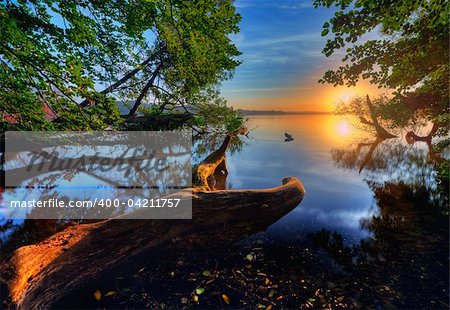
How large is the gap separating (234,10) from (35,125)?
17.3 ft

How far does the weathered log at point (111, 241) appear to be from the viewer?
4.06 m

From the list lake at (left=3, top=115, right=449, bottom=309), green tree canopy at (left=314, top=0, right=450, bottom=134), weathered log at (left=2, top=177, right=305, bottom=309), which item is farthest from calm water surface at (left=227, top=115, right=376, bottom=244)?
green tree canopy at (left=314, top=0, right=450, bottom=134)

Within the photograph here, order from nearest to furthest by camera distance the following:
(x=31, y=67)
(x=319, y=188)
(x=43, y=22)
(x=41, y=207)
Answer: (x=31, y=67) < (x=43, y=22) < (x=41, y=207) < (x=319, y=188)

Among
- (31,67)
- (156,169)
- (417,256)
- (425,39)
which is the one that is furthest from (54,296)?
(156,169)

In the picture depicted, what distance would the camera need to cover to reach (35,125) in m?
4.59

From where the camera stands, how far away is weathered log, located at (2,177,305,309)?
4.06 metres

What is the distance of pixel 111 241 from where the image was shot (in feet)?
17.4

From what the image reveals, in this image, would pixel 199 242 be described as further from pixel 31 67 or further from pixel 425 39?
pixel 425 39

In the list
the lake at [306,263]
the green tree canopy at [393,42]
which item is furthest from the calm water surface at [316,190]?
the green tree canopy at [393,42]

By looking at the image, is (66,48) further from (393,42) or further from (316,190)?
(316,190)

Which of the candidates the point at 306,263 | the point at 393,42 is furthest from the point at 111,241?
the point at 393,42

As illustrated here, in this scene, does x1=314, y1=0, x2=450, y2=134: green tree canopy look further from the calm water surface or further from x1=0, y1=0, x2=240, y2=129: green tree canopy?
the calm water surface

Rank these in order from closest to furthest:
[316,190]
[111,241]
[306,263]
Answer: [111,241]
[306,263]
[316,190]

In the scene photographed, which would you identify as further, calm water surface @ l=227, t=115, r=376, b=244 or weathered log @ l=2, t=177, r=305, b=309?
calm water surface @ l=227, t=115, r=376, b=244
